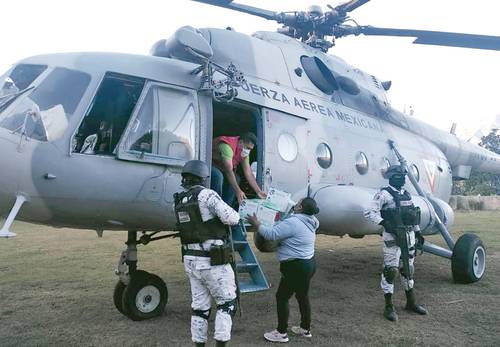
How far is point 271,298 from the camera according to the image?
647cm

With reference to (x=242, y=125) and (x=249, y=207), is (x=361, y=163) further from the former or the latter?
(x=249, y=207)

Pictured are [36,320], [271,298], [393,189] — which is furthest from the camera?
[271,298]

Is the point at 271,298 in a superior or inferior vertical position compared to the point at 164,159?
inferior

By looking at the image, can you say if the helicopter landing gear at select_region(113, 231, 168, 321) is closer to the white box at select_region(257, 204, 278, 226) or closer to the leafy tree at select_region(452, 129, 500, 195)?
the white box at select_region(257, 204, 278, 226)

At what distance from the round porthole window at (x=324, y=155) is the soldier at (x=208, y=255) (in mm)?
2944

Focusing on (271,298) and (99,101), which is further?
(271,298)

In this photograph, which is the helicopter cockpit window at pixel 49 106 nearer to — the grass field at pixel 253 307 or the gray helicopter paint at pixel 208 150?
the gray helicopter paint at pixel 208 150

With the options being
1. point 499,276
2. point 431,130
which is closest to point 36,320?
point 499,276

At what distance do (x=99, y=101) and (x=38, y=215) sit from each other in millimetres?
1301

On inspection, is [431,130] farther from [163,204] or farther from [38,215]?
[38,215]

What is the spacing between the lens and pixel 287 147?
6.16 meters

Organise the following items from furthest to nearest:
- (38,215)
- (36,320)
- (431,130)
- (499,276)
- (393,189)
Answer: (431,130) → (499,276) → (393,189) → (36,320) → (38,215)

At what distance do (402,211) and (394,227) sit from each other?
23 centimetres

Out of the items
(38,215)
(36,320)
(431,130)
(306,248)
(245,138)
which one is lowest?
(36,320)
